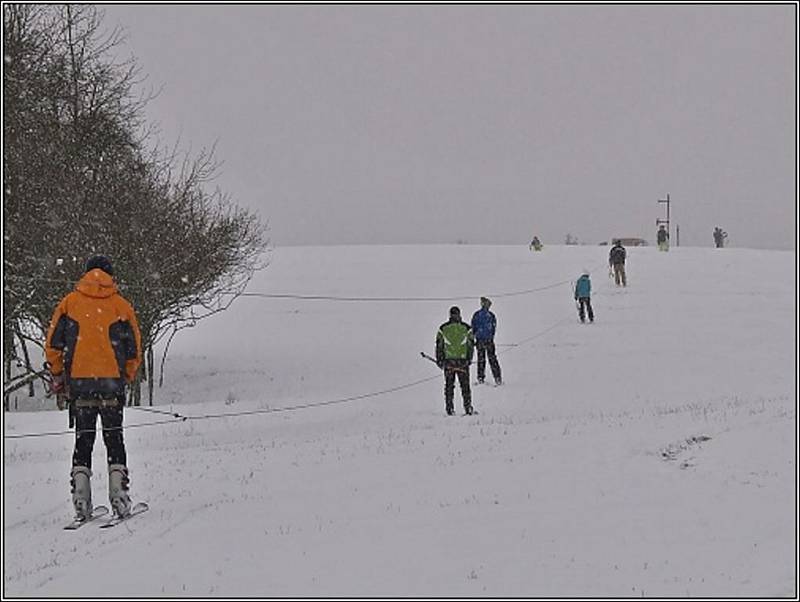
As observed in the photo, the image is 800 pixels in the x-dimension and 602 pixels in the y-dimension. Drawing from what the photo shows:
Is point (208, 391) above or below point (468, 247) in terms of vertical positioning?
below

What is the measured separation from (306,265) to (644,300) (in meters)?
24.0

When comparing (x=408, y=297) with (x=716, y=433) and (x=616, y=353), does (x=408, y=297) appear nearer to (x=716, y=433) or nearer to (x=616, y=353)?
(x=616, y=353)

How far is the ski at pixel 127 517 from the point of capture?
769cm

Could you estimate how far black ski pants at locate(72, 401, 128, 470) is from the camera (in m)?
7.88

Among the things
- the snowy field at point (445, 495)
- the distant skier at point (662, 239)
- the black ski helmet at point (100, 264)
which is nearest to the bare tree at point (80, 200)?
the snowy field at point (445, 495)

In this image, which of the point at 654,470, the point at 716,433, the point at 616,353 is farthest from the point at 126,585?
the point at 616,353

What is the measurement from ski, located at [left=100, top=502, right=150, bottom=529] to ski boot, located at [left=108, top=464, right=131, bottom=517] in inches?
1.3

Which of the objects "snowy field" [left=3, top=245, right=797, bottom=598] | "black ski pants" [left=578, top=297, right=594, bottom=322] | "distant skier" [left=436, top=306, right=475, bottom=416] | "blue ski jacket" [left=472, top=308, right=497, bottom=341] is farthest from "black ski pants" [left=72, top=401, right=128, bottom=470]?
"black ski pants" [left=578, top=297, right=594, bottom=322]

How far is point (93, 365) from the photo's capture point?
7816mm

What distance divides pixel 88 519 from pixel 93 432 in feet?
2.39

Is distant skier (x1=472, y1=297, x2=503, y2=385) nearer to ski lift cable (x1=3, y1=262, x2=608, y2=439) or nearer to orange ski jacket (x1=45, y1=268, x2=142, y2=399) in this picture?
ski lift cable (x1=3, y1=262, x2=608, y2=439)

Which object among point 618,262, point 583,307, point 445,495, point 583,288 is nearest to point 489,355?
point 583,288

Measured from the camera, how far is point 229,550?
22.3ft

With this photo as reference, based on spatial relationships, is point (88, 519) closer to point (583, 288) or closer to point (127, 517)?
point (127, 517)
